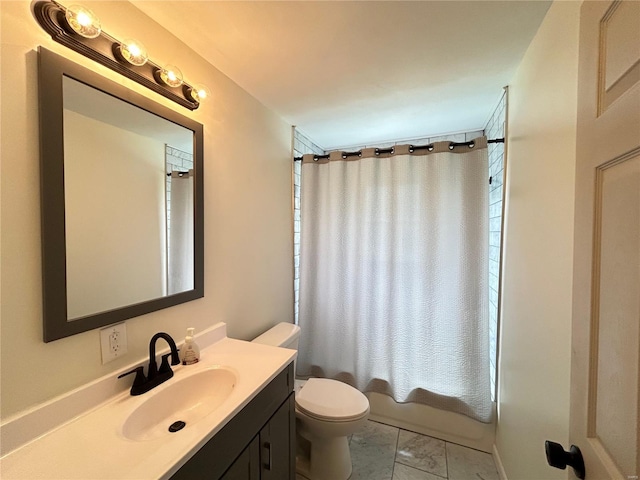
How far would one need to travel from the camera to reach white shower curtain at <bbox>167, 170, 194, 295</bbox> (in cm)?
116

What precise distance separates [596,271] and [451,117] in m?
1.68

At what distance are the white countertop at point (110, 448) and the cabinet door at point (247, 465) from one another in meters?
0.19

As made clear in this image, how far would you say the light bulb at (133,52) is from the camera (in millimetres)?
904

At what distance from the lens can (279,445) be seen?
113cm

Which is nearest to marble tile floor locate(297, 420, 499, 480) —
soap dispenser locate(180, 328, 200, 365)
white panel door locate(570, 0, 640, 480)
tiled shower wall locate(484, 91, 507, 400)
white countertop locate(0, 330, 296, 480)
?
tiled shower wall locate(484, 91, 507, 400)

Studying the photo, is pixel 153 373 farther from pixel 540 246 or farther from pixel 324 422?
pixel 540 246

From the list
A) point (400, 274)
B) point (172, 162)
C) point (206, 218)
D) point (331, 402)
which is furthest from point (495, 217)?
point (172, 162)

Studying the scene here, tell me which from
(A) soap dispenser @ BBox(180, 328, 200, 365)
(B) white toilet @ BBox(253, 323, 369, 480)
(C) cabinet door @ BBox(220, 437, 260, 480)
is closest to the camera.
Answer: (C) cabinet door @ BBox(220, 437, 260, 480)

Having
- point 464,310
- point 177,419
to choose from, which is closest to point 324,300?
point 464,310

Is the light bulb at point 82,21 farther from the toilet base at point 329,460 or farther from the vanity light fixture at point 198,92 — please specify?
the toilet base at point 329,460

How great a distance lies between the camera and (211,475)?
75 centimetres

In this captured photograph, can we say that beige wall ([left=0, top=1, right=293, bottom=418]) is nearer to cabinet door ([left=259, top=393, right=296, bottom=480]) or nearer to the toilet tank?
the toilet tank

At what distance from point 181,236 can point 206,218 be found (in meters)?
0.17

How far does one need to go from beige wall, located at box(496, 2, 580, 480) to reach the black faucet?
4.63 feet
